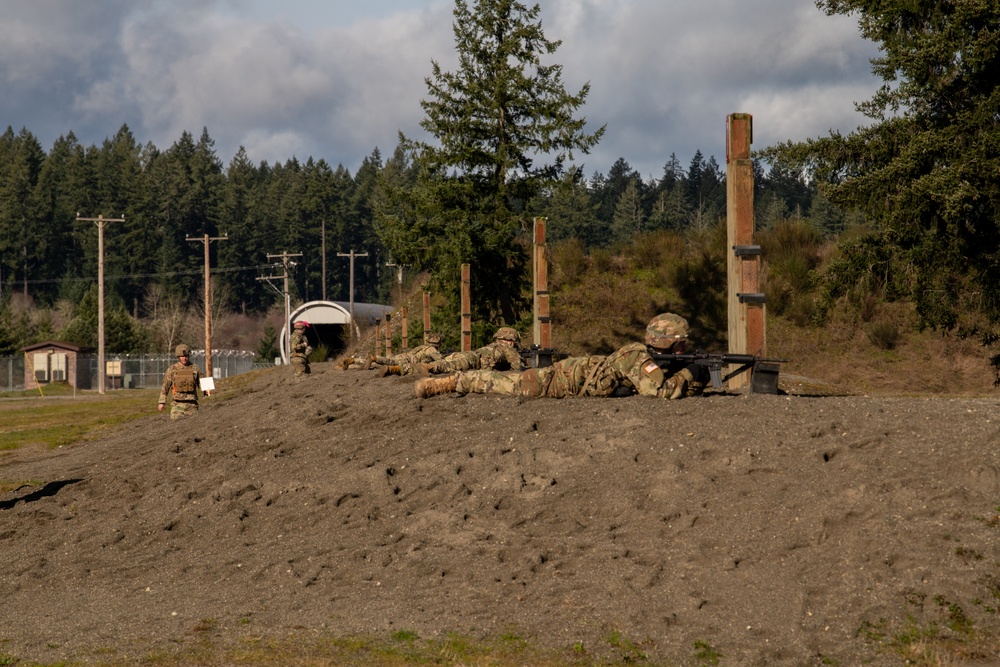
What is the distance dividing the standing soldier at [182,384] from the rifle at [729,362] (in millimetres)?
10458

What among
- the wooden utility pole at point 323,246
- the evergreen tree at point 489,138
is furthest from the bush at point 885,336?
the wooden utility pole at point 323,246

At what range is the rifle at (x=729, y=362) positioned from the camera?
12391mm

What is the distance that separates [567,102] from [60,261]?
111m

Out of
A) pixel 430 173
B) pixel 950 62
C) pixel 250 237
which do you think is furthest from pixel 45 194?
pixel 950 62

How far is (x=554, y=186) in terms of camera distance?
39.6m

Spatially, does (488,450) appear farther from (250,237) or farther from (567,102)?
(250,237)

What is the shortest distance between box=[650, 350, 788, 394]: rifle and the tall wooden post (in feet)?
1.42

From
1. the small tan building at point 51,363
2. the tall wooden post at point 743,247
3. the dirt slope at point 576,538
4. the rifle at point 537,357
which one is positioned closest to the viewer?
the dirt slope at point 576,538

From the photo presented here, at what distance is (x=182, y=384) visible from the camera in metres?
21.1

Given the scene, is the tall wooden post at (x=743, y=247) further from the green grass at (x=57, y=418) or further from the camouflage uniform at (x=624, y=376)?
the green grass at (x=57, y=418)

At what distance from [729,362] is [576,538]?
423 cm

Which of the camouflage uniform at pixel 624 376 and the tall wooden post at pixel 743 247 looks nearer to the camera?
the camouflage uniform at pixel 624 376

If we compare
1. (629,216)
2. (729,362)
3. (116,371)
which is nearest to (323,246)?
(629,216)

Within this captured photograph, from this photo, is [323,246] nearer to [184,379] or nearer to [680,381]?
[184,379]
